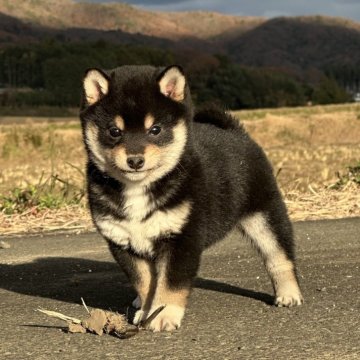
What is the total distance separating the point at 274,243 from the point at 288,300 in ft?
1.45

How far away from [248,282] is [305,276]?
366 millimetres

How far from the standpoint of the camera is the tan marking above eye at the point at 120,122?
13.7 ft

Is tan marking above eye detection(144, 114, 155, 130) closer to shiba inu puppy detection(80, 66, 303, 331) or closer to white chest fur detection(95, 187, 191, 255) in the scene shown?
shiba inu puppy detection(80, 66, 303, 331)

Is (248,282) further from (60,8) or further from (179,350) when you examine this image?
(60,8)

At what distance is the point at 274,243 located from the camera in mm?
4855

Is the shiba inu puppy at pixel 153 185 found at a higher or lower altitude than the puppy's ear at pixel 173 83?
lower

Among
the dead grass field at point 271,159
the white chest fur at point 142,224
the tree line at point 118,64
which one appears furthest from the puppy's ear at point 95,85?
the tree line at point 118,64

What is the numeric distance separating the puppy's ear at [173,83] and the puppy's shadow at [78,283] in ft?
4.07

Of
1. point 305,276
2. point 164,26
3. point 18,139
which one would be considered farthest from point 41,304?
point 164,26

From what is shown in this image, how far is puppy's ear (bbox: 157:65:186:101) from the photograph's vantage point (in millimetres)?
4293

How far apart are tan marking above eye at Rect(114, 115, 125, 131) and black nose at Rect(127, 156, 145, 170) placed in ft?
0.57

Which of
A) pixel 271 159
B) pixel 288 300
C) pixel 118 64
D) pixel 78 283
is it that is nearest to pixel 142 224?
pixel 288 300

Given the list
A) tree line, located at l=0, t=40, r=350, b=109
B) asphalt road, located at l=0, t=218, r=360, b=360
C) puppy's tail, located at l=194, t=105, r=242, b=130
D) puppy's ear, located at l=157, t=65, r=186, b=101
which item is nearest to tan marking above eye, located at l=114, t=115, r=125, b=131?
puppy's ear, located at l=157, t=65, r=186, b=101

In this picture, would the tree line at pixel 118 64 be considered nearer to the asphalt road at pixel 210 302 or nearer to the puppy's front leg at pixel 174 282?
the asphalt road at pixel 210 302
